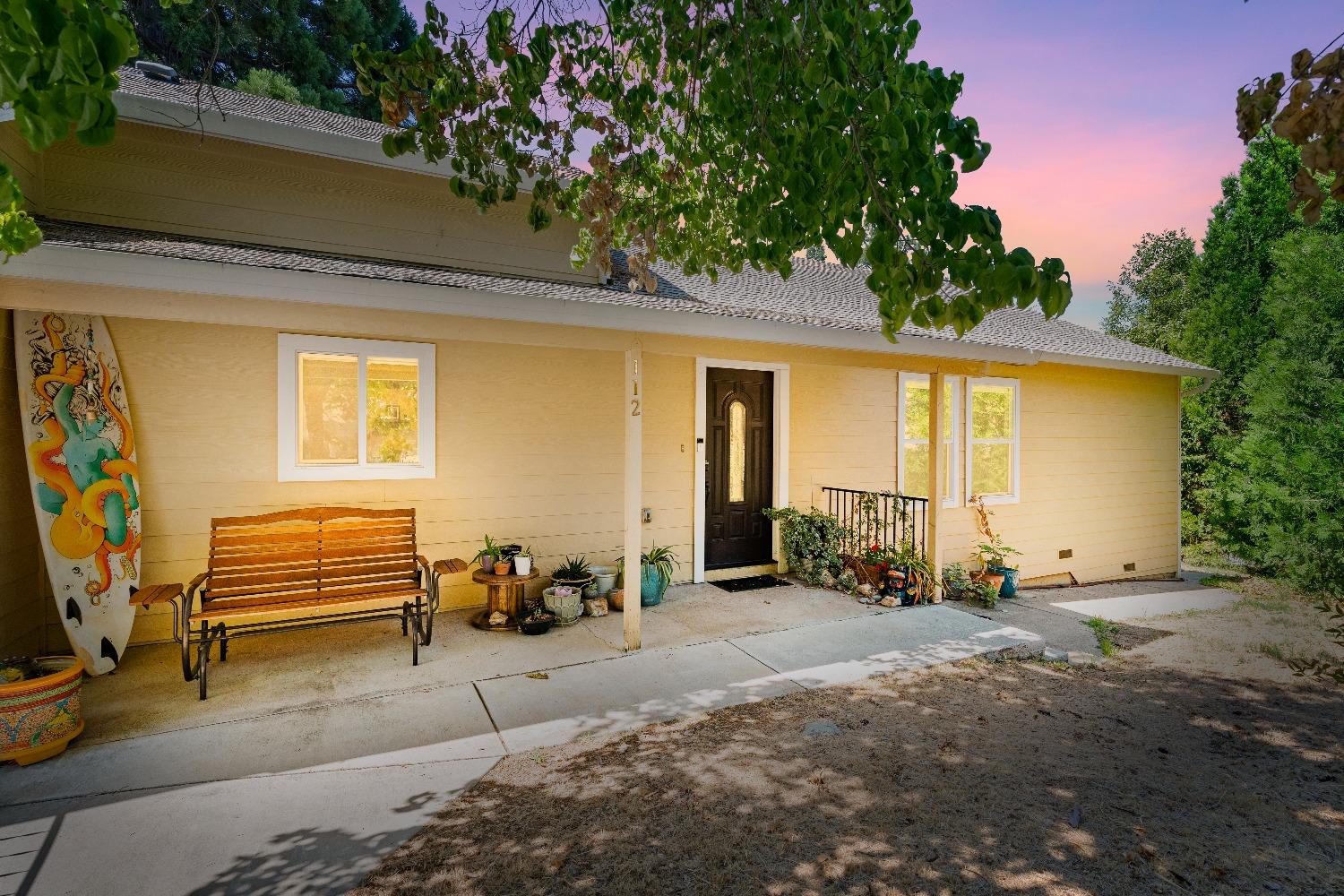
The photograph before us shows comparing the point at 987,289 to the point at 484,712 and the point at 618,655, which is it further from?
the point at 618,655

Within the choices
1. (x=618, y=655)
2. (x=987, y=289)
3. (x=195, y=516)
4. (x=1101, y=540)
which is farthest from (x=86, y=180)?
(x=1101, y=540)

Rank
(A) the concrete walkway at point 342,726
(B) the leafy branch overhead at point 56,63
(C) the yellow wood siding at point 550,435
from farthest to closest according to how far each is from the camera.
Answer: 1. (C) the yellow wood siding at point 550,435
2. (A) the concrete walkway at point 342,726
3. (B) the leafy branch overhead at point 56,63

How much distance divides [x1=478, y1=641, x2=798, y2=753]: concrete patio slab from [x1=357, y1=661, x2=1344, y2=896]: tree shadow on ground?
164 millimetres

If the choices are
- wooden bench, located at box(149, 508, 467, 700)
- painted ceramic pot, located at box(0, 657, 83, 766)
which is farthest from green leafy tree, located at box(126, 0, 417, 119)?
painted ceramic pot, located at box(0, 657, 83, 766)

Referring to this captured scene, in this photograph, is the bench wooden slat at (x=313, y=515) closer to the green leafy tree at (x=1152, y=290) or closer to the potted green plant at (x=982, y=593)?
the potted green plant at (x=982, y=593)

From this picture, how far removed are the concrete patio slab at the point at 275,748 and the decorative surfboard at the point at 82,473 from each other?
1333 mm

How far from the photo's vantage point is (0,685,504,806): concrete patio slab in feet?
9.59

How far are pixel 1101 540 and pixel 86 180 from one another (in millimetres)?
11961

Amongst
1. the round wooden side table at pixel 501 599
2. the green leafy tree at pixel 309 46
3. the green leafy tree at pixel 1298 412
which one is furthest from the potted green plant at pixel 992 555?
the green leafy tree at pixel 309 46

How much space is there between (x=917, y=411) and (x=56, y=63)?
26.8ft

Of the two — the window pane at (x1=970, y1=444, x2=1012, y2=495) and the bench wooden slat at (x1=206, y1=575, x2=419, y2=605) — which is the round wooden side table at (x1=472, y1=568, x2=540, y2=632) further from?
the window pane at (x1=970, y1=444, x2=1012, y2=495)

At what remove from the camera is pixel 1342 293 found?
7.86 meters

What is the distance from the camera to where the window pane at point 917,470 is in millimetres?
8008

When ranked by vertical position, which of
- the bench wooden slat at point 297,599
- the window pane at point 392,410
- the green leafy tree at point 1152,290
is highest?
the green leafy tree at point 1152,290
